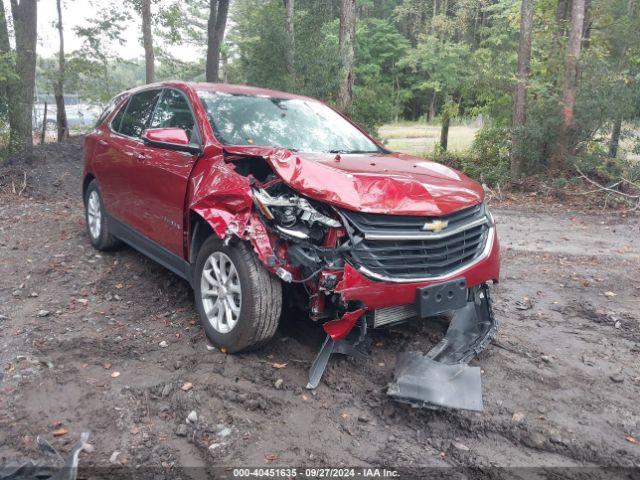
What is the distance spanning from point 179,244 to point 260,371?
1.27 meters

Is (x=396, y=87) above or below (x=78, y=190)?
above

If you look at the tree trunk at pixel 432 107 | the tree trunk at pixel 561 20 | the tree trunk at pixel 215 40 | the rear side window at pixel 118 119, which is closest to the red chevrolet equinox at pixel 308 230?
the rear side window at pixel 118 119

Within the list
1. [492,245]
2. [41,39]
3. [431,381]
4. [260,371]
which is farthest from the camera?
[41,39]

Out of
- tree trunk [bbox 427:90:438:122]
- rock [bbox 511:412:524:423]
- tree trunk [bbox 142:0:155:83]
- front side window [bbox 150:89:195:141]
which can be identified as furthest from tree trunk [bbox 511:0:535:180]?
tree trunk [bbox 427:90:438:122]

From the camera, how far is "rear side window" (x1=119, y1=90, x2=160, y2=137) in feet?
16.8

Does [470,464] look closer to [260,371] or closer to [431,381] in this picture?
[431,381]

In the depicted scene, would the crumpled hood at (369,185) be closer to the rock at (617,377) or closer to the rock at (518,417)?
the rock at (518,417)

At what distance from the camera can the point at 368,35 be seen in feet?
136

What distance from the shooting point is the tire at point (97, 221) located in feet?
19.2

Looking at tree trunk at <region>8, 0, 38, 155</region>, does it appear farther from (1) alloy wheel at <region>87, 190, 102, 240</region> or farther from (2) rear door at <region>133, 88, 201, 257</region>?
(2) rear door at <region>133, 88, 201, 257</region>

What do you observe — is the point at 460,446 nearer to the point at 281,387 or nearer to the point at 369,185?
the point at 281,387

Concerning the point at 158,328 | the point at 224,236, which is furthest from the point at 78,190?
the point at 224,236

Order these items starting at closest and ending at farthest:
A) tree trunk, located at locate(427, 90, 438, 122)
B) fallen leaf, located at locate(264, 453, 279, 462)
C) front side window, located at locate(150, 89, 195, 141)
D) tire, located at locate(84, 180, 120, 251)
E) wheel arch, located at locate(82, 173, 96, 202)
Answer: fallen leaf, located at locate(264, 453, 279, 462) → front side window, located at locate(150, 89, 195, 141) → tire, located at locate(84, 180, 120, 251) → wheel arch, located at locate(82, 173, 96, 202) → tree trunk, located at locate(427, 90, 438, 122)

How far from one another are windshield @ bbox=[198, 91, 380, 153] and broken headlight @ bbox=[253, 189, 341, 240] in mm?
893
